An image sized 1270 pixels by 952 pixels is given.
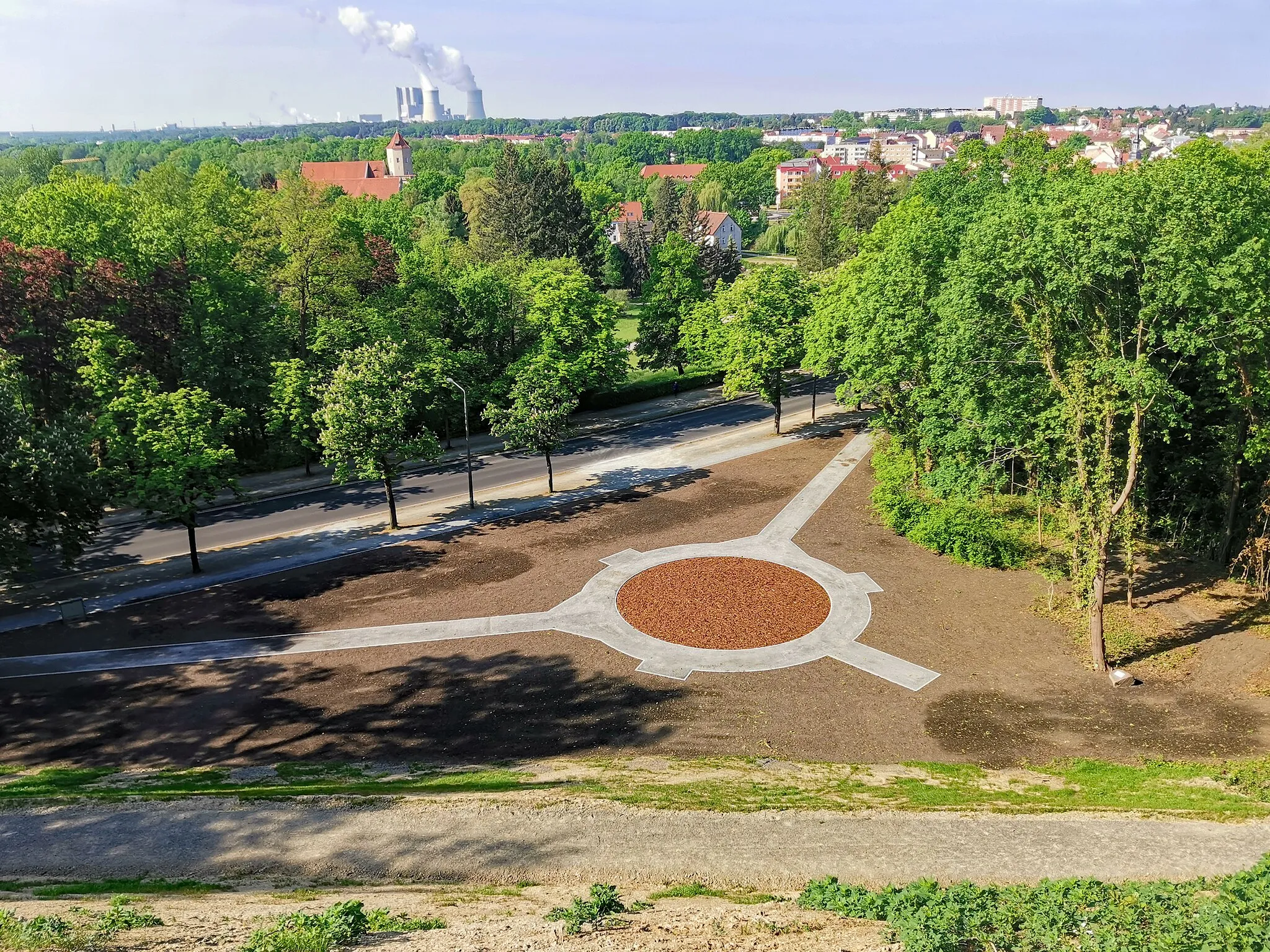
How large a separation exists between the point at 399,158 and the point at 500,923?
618 ft

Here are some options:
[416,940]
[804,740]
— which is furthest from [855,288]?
[416,940]

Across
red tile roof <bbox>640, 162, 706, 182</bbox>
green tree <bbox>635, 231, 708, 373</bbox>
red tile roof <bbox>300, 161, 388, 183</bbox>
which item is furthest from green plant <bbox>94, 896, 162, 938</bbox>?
red tile roof <bbox>640, 162, 706, 182</bbox>

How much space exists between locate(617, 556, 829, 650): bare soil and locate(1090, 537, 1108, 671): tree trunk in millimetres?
7990

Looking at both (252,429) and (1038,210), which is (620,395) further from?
(1038,210)

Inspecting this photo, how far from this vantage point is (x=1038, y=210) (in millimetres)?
26078

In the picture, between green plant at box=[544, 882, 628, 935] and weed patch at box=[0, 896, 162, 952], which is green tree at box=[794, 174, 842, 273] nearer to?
green plant at box=[544, 882, 628, 935]

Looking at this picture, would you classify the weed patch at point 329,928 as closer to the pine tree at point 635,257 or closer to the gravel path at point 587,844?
the gravel path at point 587,844

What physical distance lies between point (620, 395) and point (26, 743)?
3975cm

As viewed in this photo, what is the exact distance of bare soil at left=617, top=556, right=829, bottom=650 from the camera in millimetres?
27953

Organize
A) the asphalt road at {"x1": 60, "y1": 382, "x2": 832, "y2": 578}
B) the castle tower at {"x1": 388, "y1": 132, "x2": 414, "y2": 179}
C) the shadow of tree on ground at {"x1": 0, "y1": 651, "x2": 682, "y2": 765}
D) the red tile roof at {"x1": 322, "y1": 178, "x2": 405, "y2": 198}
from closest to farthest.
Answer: the shadow of tree on ground at {"x1": 0, "y1": 651, "x2": 682, "y2": 765} < the asphalt road at {"x1": 60, "y1": 382, "x2": 832, "y2": 578} < the red tile roof at {"x1": 322, "y1": 178, "x2": 405, "y2": 198} < the castle tower at {"x1": 388, "y1": 132, "x2": 414, "y2": 179}

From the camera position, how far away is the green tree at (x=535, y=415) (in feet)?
129

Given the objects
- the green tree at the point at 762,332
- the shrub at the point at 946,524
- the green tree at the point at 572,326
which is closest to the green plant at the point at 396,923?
the shrub at the point at 946,524

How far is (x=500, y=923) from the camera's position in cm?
1330

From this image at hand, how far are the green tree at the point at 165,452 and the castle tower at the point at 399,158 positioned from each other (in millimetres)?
158945
